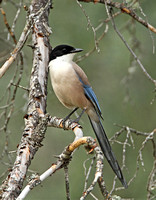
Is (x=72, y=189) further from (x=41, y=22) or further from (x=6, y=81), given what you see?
(x=41, y=22)

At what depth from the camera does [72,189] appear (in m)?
5.31

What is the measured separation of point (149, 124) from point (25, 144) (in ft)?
14.2

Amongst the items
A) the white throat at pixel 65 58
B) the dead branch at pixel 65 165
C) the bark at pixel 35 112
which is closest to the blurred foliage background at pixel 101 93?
the white throat at pixel 65 58

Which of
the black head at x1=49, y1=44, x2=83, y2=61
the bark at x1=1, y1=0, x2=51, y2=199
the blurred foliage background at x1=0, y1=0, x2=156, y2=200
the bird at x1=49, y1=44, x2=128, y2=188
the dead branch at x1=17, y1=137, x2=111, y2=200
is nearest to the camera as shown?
the dead branch at x1=17, y1=137, x2=111, y2=200

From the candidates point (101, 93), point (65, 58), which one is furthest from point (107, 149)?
point (101, 93)

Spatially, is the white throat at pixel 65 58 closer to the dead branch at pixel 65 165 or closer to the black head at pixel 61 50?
the black head at pixel 61 50

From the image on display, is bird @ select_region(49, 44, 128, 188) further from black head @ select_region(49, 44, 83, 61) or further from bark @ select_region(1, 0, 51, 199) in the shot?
bark @ select_region(1, 0, 51, 199)

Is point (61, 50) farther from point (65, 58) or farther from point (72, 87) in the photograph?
point (72, 87)

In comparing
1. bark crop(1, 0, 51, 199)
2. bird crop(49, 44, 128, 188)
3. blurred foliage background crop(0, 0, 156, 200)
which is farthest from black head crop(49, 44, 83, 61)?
blurred foliage background crop(0, 0, 156, 200)

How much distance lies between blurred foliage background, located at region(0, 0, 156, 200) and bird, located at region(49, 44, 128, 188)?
128 centimetres

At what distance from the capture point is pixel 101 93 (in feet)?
21.0

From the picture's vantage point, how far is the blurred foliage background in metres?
5.44

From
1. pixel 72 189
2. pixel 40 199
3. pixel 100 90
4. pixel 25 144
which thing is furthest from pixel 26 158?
pixel 100 90

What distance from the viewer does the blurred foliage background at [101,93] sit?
17.9ft
